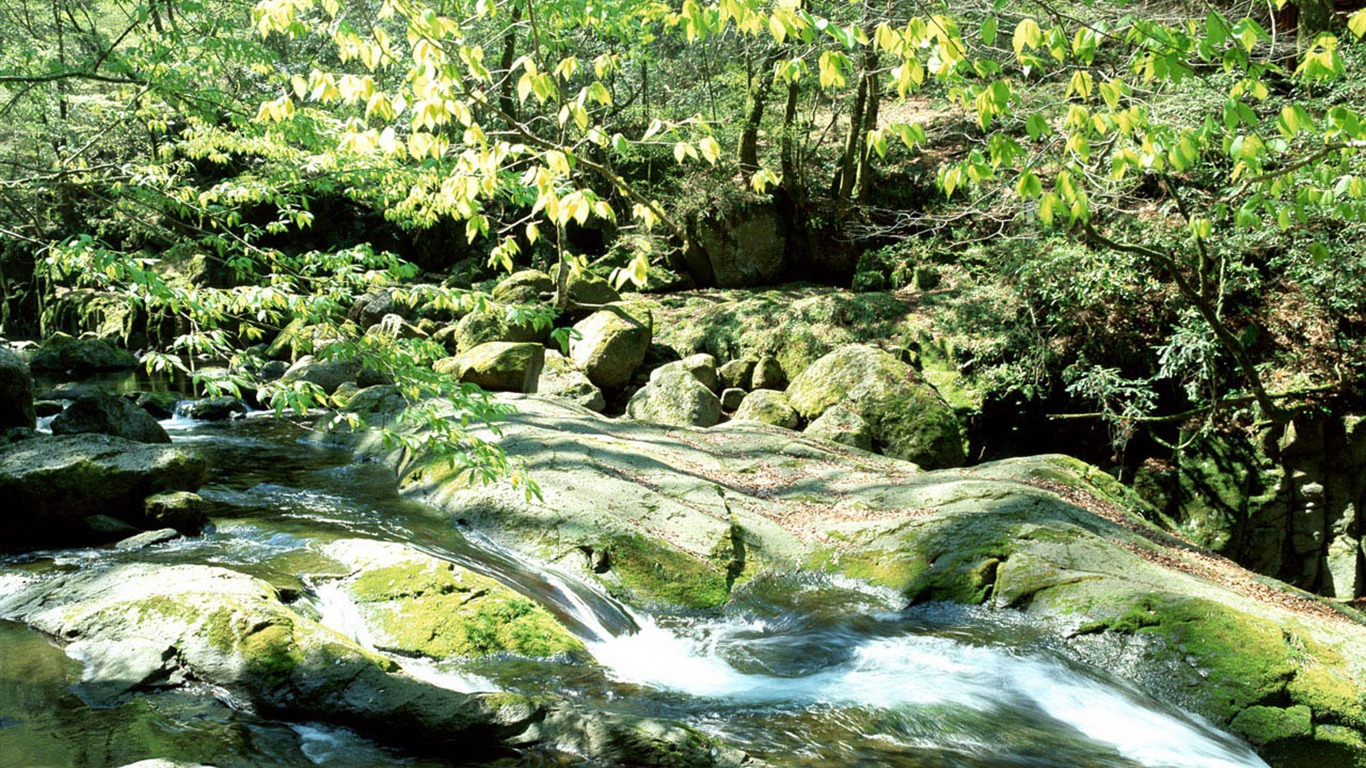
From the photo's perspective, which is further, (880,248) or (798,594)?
(880,248)

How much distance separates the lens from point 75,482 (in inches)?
273

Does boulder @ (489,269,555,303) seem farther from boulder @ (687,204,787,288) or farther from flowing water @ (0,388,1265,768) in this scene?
flowing water @ (0,388,1265,768)

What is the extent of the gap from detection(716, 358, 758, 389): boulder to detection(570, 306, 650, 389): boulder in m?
1.73

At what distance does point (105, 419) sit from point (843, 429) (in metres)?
9.70

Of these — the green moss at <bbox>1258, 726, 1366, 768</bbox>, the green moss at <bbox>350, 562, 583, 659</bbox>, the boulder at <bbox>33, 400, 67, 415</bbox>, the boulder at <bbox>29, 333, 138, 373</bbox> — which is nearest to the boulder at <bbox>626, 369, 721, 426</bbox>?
the green moss at <bbox>350, 562, 583, 659</bbox>

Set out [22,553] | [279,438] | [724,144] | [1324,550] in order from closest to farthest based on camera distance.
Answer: [22,553] → [1324,550] → [279,438] → [724,144]

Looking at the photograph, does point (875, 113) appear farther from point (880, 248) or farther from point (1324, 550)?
point (1324, 550)

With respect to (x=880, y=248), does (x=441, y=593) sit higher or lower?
lower

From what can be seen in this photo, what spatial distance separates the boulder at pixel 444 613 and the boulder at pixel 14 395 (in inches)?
246

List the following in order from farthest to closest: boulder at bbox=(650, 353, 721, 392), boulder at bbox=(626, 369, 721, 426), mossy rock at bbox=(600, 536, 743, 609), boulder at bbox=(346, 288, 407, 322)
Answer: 1. boulder at bbox=(346, 288, 407, 322)
2. boulder at bbox=(650, 353, 721, 392)
3. boulder at bbox=(626, 369, 721, 426)
4. mossy rock at bbox=(600, 536, 743, 609)

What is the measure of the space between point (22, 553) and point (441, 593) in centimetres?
340

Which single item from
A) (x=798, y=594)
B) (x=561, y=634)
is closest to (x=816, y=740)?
(x=561, y=634)

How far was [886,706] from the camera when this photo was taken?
5305mm

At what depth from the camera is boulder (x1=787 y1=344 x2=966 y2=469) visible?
41.5 feet
